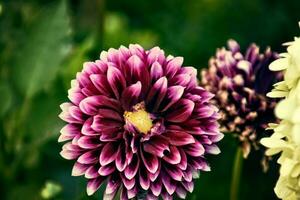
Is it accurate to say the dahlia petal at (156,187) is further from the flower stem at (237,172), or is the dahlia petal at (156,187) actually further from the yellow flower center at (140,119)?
the flower stem at (237,172)

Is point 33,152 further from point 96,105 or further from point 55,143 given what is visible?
point 96,105

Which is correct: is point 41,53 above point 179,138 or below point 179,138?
above

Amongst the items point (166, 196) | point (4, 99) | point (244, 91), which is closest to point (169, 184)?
point (166, 196)

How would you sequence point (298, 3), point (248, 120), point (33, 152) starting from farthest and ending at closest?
point (298, 3)
point (33, 152)
point (248, 120)

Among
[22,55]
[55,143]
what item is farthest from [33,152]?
[22,55]

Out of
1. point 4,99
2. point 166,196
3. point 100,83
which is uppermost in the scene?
point 4,99

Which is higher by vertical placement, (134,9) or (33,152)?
(134,9)

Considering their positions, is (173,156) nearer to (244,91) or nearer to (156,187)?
(156,187)
